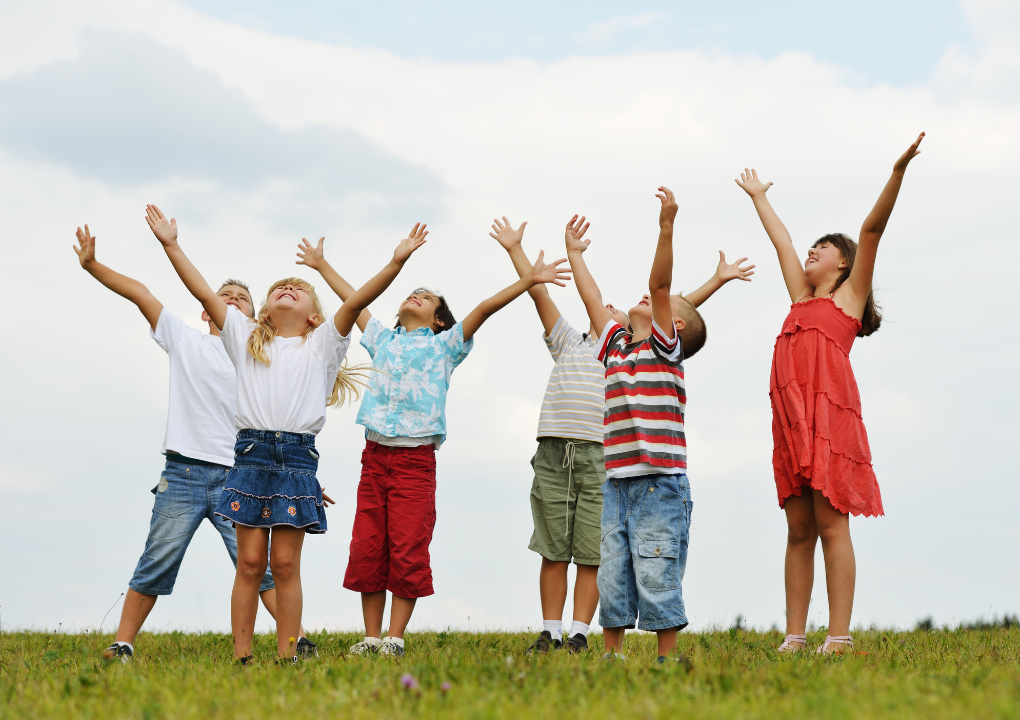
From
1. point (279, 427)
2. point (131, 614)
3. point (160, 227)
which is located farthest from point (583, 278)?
point (131, 614)

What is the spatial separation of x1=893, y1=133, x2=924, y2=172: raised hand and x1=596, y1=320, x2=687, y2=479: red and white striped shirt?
5.72 ft

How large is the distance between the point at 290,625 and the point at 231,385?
212cm

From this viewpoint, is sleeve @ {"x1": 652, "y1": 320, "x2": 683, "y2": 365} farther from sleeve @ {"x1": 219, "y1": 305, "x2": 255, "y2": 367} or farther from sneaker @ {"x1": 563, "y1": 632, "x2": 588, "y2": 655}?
sleeve @ {"x1": 219, "y1": 305, "x2": 255, "y2": 367}

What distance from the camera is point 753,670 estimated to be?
4645 mm

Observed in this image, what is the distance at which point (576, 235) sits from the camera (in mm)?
6523

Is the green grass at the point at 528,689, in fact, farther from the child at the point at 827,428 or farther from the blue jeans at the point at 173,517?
the blue jeans at the point at 173,517

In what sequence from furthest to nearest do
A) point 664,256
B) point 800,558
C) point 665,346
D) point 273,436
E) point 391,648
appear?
point 391,648 → point 800,558 → point 273,436 → point 665,346 → point 664,256

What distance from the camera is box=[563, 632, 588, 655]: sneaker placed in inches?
251

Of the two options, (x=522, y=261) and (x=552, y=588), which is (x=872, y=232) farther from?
(x=552, y=588)

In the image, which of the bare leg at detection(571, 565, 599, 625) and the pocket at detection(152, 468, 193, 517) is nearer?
the pocket at detection(152, 468, 193, 517)

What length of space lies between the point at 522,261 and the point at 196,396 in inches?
105

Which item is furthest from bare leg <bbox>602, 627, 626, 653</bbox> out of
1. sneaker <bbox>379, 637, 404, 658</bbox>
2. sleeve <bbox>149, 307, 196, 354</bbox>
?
sleeve <bbox>149, 307, 196, 354</bbox>

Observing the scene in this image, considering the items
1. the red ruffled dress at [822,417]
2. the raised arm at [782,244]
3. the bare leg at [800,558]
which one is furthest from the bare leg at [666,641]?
the raised arm at [782,244]

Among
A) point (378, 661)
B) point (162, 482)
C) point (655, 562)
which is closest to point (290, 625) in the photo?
point (378, 661)
